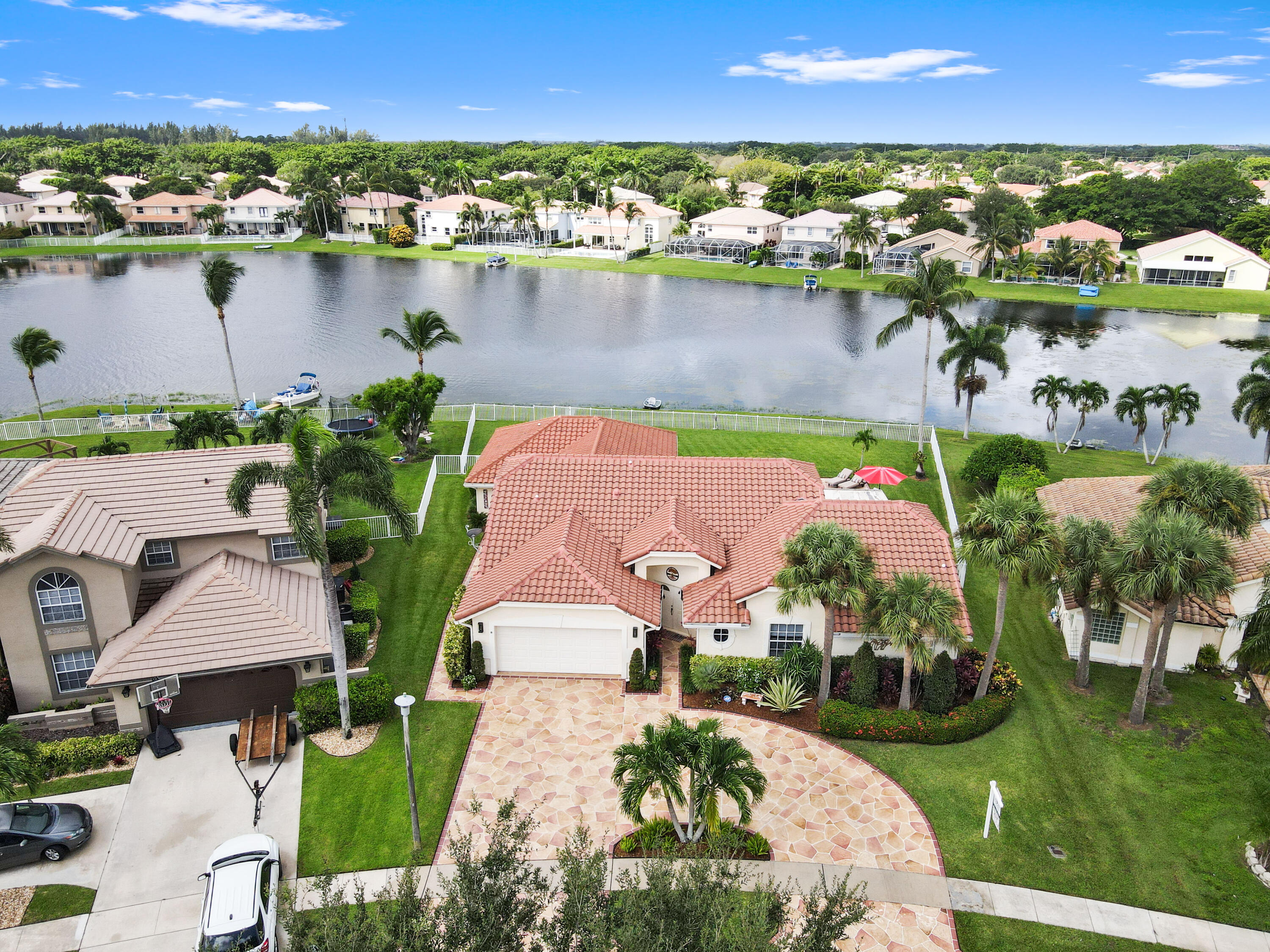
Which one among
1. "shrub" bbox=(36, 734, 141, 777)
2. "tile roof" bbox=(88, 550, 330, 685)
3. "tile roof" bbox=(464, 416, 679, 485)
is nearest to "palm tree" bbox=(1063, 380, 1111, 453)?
"tile roof" bbox=(464, 416, 679, 485)

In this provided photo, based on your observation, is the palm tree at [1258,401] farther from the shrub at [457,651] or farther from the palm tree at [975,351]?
the shrub at [457,651]

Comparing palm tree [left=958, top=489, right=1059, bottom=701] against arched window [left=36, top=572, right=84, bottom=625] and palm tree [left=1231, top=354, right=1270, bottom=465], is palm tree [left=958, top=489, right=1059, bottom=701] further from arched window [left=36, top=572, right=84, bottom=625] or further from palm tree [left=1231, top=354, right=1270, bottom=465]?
arched window [left=36, top=572, right=84, bottom=625]

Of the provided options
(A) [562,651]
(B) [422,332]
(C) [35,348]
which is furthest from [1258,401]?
Result: (C) [35,348]

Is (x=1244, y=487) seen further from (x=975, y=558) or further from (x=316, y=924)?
(x=316, y=924)

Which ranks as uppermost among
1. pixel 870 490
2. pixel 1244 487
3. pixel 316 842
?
pixel 1244 487

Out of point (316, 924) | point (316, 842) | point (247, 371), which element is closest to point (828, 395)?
point (247, 371)

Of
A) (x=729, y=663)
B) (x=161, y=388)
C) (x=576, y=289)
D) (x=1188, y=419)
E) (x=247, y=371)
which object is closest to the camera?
(x=729, y=663)
